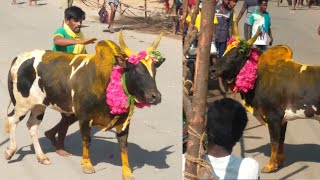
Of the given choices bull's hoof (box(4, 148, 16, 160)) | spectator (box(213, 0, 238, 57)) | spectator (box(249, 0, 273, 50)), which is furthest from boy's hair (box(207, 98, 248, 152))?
spectator (box(213, 0, 238, 57))

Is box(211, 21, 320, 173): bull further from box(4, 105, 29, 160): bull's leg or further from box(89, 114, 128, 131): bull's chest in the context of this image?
box(4, 105, 29, 160): bull's leg

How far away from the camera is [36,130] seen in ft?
22.7

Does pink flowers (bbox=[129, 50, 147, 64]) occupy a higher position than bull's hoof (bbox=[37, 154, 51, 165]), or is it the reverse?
pink flowers (bbox=[129, 50, 147, 64])

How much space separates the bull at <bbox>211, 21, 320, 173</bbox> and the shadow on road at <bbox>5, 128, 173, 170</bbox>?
127cm

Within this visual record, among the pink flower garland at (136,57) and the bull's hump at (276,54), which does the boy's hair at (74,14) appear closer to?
the pink flower garland at (136,57)

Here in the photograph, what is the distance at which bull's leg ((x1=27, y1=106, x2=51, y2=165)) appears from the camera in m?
6.87

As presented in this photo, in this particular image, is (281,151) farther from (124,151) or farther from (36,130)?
(36,130)

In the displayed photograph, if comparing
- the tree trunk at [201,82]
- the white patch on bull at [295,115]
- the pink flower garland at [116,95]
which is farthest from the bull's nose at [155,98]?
the tree trunk at [201,82]

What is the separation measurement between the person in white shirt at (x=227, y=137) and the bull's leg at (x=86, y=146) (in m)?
3.51

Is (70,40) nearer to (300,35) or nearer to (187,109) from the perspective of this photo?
(187,109)

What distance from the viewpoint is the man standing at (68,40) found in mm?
6701

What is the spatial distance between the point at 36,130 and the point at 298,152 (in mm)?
3137

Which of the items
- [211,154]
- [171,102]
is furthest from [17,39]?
[211,154]

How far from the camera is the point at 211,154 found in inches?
121
